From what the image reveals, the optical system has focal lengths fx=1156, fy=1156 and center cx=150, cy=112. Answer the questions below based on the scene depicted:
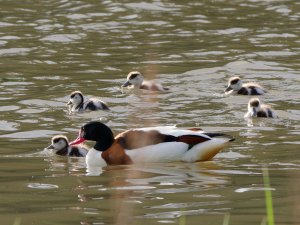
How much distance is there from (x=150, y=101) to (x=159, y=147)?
4168 mm

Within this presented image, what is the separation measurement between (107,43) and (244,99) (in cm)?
429

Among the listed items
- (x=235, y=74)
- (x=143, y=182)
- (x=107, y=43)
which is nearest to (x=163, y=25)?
(x=107, y=43)

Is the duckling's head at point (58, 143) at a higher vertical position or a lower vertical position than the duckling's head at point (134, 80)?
higher

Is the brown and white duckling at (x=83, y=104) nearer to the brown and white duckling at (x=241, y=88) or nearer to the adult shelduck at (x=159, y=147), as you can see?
the brown and white duckling at (x=241, y=88)

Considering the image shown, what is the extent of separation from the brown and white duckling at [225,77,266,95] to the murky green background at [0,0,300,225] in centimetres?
13

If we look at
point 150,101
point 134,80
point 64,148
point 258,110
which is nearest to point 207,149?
point 64,148

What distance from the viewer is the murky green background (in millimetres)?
8492

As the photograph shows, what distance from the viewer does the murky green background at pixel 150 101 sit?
8492 mm

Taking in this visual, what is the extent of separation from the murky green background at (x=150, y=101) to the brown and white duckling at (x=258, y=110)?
105 millimetres

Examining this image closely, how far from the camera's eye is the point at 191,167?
10.9 metres

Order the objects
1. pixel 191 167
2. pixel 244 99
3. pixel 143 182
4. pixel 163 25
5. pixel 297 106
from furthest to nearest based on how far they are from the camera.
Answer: pixel 163 25 → pixel 244 99 → pixel 297 106 → pixel 191 167 → pixel 143 182

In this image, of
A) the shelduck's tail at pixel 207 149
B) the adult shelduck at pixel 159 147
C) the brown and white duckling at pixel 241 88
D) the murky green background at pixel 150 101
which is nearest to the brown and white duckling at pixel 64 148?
the murky green background at pixel 150 101

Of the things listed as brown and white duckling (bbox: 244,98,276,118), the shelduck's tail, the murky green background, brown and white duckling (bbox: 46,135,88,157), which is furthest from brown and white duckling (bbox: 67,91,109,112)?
the shelduck's tail

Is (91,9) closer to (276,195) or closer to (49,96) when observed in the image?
(49,96)
